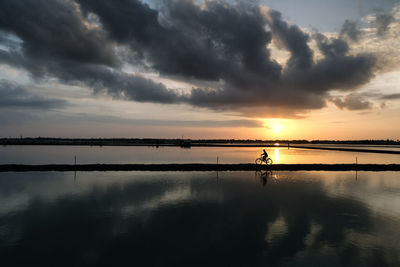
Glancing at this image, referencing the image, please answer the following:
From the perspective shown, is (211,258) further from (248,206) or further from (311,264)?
(248,206)

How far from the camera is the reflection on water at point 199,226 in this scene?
10406 mm

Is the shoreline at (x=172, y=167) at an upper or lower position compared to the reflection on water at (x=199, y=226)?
upper

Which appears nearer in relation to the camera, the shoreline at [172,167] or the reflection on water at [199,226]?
the reflection on water at [199,226]

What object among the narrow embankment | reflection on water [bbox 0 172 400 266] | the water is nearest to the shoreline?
the narrow embankment

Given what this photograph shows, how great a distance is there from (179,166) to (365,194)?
24666 millimetres

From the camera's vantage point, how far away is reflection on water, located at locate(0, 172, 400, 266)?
10.4 meters

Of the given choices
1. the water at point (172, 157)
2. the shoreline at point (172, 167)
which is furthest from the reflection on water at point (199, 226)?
the water at point (172, 157)

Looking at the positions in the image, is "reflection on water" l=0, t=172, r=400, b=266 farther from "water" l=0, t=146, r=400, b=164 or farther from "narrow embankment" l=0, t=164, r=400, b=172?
"water" l=0, t=146, r=400, b=164

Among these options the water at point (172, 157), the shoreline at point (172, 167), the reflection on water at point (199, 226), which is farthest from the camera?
the water at point (172, 157)

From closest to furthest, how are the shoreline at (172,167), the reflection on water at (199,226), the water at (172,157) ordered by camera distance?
the reflection on water at (199,226), the shoreline at (172,167), the water at (172,157)

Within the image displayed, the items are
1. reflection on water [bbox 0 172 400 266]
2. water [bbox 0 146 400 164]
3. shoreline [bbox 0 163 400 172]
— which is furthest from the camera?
water [bbox 0 146 400 164]

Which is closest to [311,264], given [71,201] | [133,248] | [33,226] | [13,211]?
[133,248]

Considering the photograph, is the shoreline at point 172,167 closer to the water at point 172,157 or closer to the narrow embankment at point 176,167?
the narrow embankment at point 176,167

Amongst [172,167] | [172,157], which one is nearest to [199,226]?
[172,167]
